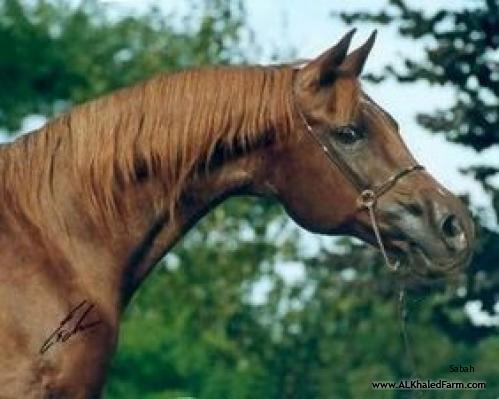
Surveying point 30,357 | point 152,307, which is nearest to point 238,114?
point 30,357

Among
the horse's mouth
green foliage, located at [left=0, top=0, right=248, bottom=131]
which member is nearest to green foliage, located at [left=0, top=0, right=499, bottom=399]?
green foliage, located at [left=0, top=0, right=248, bottom=131]

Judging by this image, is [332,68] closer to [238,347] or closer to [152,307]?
[152,307]

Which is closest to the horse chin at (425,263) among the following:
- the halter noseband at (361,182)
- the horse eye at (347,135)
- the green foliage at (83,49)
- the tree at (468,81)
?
the halter noseband at (361,182)

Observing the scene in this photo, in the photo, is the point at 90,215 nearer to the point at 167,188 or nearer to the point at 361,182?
the point at 167,188

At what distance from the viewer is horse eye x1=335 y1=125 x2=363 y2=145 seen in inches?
185

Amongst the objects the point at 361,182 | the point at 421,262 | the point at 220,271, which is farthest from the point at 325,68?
the point at 220,271

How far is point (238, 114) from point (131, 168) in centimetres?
38

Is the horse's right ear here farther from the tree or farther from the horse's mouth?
the tree

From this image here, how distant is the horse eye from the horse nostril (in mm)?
396

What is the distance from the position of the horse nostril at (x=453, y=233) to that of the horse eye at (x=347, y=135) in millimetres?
396

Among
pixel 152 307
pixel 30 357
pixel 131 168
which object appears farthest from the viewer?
pixel 152 307

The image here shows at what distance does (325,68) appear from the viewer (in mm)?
4727

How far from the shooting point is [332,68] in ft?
15.6

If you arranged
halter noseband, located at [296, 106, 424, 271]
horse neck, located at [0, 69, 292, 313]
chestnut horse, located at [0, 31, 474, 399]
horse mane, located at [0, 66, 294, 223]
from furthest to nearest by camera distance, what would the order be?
halter noseband, located at [296, 106, 424, 271]
horse mane, located at [0, 66, 294, 223]
horse neck, located at [0, 69, 292, 313]
chestnut horse, located at [0, 31, 474, 399]
